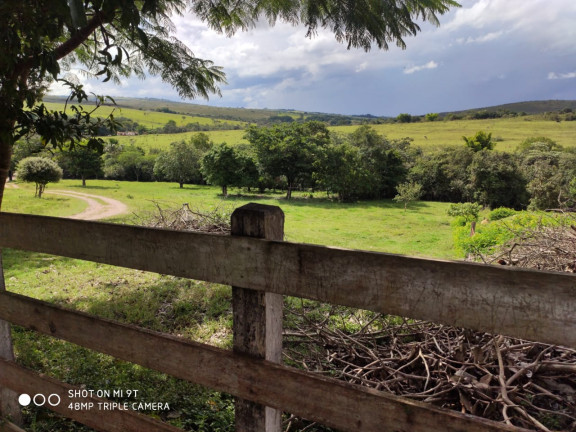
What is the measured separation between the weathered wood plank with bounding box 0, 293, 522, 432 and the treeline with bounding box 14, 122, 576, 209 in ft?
107

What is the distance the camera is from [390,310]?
0.97 meters

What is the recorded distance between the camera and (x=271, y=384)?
111 cm

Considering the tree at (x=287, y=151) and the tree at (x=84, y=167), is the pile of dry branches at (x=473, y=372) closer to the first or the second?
the tree at (x=84, y=167)

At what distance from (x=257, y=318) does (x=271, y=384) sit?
0.21m

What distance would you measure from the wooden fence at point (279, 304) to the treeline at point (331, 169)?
107 feet

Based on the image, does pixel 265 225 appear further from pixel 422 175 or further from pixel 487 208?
pixel 422 175

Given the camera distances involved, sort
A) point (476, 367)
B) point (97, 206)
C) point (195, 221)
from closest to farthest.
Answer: point (476, 367) → point (195, 221) → point (97, 206)

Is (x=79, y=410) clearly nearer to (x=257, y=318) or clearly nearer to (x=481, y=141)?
(x=257, y=318)

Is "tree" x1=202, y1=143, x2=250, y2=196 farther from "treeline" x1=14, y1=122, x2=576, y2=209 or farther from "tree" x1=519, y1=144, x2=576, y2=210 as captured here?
"tree" x1=519, y1=144, x2=576, y2=210

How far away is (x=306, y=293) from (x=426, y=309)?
334 millimetres

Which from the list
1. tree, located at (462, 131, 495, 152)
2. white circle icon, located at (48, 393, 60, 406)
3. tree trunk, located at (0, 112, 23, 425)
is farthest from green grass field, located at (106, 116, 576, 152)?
white circle icon, located at (48, 393, 60, 406)

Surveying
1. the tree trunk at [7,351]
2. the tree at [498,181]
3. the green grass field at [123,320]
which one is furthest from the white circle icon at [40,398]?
the tree at [498,181]

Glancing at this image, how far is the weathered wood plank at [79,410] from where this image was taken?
141cm

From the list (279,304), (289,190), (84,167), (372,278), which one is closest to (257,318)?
(279,304)
